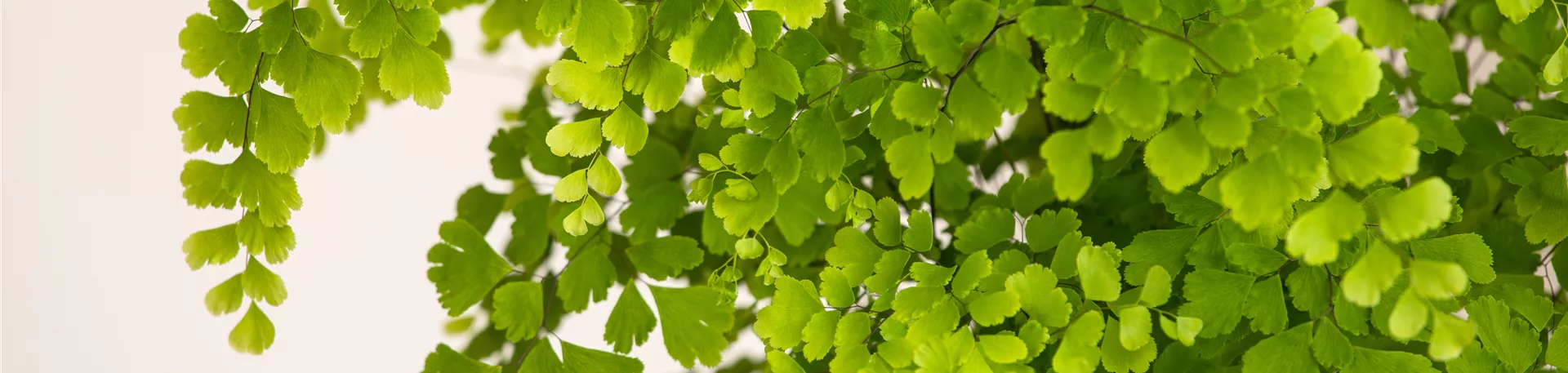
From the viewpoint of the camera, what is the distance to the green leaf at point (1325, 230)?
292 mm

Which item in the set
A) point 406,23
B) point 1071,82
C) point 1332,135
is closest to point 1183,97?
point 1071,82

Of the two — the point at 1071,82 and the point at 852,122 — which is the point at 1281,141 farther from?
the point at 852,122

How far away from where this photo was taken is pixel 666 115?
74 cm

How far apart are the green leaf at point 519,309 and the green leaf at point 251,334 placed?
0.42 ft

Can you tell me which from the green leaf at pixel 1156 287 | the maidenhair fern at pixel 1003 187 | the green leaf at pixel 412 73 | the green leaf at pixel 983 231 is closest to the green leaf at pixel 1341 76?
the maidenhair fern at pixel 1003 187

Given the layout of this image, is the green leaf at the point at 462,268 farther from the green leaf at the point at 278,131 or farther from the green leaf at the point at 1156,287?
the green leaf at the point at 1156,287

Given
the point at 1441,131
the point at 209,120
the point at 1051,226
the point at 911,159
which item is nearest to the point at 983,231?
the point at 1051,226

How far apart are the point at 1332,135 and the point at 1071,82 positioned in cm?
19

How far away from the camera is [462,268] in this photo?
583 mm

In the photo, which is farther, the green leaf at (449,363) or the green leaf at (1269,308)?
the green leaf at (449,363)

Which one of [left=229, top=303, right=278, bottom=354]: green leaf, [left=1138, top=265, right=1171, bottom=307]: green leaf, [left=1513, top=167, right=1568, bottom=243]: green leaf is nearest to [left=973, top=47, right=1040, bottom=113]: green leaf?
[left=1138, top=265, right=1171, bottom=307]: green leaf

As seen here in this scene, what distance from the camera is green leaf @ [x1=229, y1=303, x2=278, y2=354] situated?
55 centimetres

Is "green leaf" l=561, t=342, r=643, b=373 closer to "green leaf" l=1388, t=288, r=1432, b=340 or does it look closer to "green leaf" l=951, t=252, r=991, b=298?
"green leaf" l=951, t=252, r=991, b=298

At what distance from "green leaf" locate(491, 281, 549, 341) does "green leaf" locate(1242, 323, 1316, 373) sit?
37 cm
